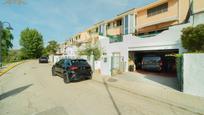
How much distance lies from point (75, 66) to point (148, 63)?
901 cm

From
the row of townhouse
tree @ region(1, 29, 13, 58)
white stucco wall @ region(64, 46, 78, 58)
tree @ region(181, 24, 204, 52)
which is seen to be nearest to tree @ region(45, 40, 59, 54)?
tree @ region(1, 29, 13, 58)

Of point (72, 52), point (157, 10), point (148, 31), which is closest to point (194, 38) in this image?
point (148, 31)

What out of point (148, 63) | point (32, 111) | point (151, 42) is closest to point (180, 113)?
point (32, 111)

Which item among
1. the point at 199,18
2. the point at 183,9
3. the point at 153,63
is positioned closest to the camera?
the point at 199,18

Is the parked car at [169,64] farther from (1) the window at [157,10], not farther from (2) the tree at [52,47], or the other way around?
(2) the tree at [52,47]

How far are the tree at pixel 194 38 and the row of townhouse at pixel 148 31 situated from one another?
1.45 m

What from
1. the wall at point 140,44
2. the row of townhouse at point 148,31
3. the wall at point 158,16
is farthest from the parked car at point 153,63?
the wall at point 158,16

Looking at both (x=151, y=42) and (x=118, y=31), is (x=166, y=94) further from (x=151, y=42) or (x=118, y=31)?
(x=118, y=31)

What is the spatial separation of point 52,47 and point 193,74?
7097 centimetres

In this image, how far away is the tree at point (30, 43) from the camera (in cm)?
6994

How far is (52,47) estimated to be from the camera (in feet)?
242

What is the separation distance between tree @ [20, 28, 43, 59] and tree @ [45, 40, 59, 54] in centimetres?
349

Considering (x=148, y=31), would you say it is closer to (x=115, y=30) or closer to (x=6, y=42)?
(x=115, y=30)

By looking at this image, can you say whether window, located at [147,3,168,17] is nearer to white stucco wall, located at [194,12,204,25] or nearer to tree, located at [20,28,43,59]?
white stucco wall, located at [194,12,204,25]
